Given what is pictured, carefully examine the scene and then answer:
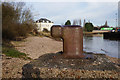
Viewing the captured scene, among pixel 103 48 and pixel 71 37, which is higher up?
pixel 71 37

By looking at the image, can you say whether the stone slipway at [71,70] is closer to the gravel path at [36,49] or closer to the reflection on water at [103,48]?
the gravel path at [36,49]

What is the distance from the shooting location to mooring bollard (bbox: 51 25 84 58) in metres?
4.49

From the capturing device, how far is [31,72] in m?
3.58

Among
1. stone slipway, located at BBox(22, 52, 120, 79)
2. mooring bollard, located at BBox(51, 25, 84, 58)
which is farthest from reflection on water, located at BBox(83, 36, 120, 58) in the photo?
stone slipway, located at BBox(22, 52, 120, 79)

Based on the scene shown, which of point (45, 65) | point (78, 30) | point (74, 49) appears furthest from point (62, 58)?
point (78, 30)

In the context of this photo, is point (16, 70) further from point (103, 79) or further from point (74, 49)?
point (103, 79)

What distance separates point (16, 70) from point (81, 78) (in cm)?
206

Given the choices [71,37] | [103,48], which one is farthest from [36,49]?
[103,48]

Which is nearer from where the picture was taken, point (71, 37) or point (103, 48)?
point (71, 37)

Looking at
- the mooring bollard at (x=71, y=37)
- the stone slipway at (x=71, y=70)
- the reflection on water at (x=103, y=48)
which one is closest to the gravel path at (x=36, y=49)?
the mooring bollard at (x=71, y=37)

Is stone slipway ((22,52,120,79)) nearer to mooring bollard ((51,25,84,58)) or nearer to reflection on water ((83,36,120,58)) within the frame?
mooring bollard ((51,25,84,58))

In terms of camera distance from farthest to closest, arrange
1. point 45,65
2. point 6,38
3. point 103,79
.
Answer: point 6,38, point 45,65, point 103,79

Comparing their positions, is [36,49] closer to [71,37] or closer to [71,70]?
[71,37]

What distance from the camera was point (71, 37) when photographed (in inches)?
177
